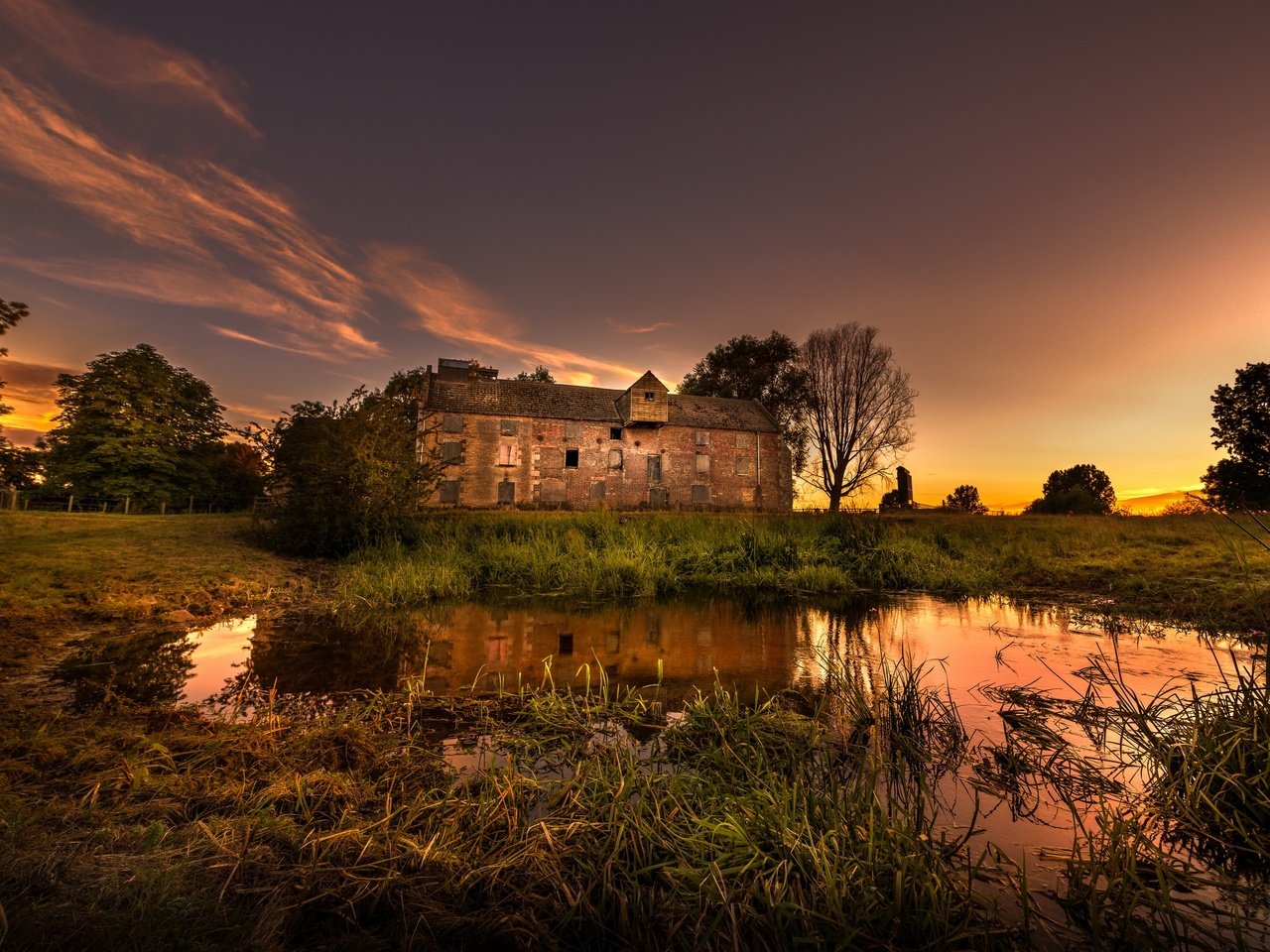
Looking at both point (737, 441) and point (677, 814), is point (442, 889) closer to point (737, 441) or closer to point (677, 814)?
point (677, 814)

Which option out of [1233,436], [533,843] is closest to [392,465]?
[533,843]

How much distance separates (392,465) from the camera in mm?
14141

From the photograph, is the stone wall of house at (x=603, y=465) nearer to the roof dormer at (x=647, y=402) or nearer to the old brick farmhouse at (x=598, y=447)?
the old brick farmhouse at (x=598, y=447)

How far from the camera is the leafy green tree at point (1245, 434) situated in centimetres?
3303

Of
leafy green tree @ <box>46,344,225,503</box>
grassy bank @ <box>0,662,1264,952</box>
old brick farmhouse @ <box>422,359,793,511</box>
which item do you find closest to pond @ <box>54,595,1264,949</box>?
grassy bank @ <box>0,662,1264,952</box>

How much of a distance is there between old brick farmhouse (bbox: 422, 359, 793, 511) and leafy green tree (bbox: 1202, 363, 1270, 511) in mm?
27676

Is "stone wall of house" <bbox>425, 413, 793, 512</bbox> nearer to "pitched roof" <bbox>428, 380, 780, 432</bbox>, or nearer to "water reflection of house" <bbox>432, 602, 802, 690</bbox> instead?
"pitched roof" <bbox>428, 380, 780, 432</bbox>

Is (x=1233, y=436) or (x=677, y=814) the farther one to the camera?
(x=1233, y=436)

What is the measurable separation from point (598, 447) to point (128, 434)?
98.2 ft

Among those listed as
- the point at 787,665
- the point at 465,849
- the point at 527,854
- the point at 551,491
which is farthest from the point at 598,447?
the point at 527,854

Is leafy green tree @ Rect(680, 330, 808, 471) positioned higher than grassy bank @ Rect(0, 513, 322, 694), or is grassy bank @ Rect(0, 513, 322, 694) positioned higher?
leafy green tree @ Rect(680, 330, 808, 471)

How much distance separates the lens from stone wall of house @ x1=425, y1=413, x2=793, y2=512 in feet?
111

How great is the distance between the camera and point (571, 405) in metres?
37.3

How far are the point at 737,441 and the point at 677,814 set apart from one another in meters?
37.7
